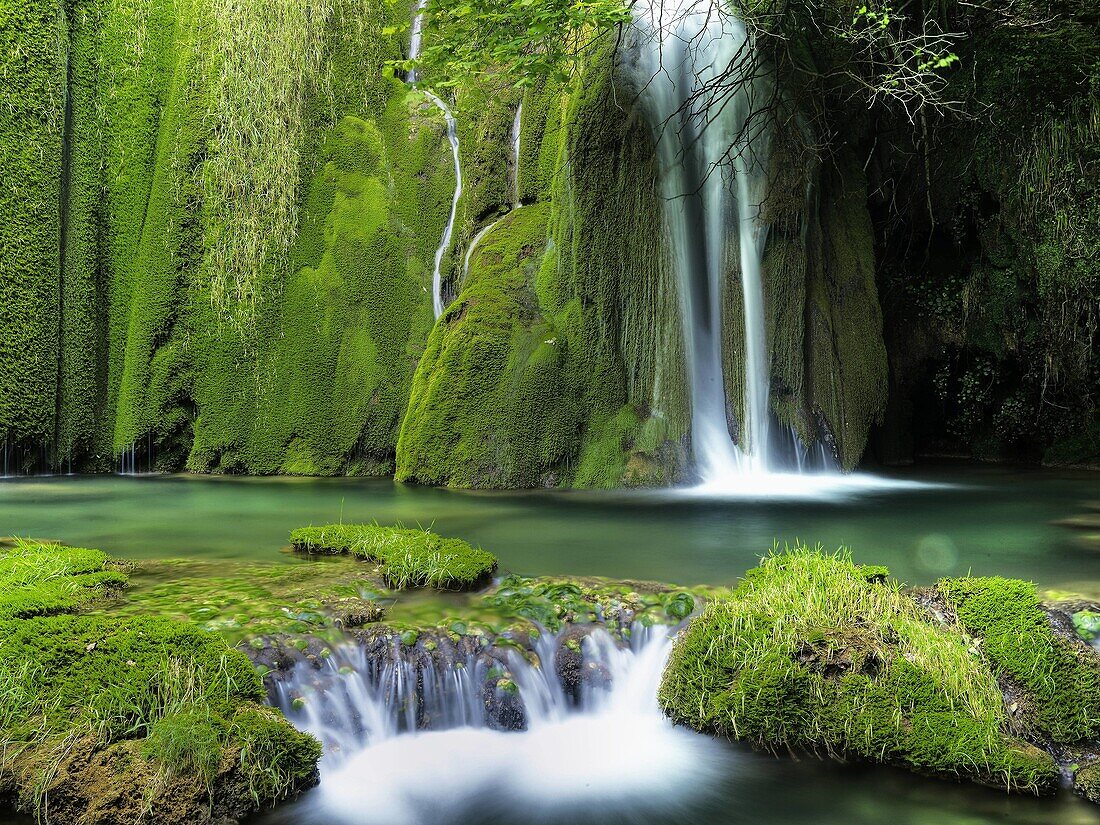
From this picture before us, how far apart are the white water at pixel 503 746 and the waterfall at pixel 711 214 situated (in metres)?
6.62

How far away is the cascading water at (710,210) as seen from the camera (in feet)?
36.1

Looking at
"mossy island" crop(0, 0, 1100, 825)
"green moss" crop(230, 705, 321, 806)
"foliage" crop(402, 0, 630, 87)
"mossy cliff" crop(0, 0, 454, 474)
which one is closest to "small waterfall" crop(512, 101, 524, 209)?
"mossy island" crop(0, 0, 1100, 825)

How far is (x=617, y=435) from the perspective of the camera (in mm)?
10625

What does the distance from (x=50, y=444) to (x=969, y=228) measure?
15320 mm

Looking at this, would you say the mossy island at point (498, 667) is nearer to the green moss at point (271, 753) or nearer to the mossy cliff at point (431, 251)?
the green moss at point (271, 753)

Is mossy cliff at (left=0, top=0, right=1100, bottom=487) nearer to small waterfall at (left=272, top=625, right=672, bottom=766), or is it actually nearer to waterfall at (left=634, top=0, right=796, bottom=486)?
waterfall at (left=634, top=0, right=796, bottom=486)

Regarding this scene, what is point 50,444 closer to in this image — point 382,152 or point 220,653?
point 382,152

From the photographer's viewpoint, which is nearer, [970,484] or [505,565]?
[505,565]

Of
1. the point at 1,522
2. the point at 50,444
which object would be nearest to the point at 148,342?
the point at 50,444

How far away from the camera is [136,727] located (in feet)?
11.1

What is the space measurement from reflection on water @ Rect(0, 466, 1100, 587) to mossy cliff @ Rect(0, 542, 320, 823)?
7.86 ft

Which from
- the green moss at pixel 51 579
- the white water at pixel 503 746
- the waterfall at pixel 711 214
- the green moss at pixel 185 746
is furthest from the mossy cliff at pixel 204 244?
the green moss at pixel 185 746

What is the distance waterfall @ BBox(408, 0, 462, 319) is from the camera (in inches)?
523

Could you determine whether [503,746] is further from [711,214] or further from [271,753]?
[711,214]
